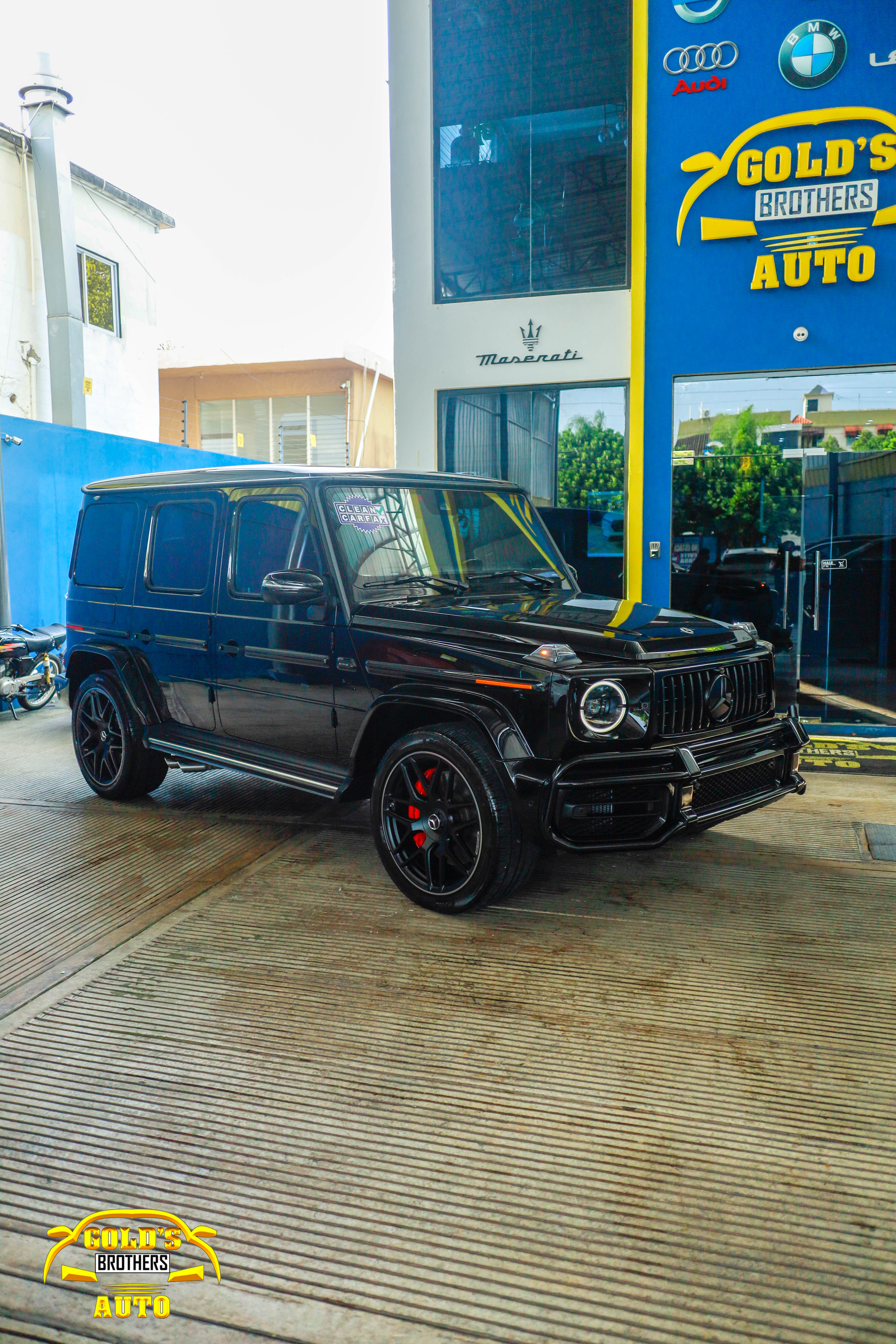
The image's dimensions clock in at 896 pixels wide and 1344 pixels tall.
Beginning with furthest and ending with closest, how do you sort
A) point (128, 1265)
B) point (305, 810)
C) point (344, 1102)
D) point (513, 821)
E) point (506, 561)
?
1. point (305, 810)
2. point (506, 561)
3. point (513, 821)
4. point (344, 1102)
5. point (128, 1265)

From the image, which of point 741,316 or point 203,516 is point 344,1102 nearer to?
point 203,516

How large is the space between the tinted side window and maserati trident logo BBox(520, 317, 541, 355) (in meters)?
5.10

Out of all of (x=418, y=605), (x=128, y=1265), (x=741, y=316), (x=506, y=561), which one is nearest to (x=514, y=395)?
(x=741, y=316)

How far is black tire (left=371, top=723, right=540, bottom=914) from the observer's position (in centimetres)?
422

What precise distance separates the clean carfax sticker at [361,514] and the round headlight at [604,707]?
5.06 ft

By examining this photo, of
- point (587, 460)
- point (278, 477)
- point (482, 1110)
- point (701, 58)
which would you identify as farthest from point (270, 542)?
point (701, 58)

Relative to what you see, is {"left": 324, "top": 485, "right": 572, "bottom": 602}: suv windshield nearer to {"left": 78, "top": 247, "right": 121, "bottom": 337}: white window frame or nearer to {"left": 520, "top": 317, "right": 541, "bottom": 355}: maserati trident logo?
{"left": 520, "top": 317, "right": 541, "bottom": 355}: maserati trident logo

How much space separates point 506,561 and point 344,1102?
10.3 ft

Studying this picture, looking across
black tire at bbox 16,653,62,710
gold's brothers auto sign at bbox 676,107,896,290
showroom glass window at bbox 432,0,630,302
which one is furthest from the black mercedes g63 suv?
showroom glass window at bbox 432,0,630,302

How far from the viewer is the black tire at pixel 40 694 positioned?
9531 mm

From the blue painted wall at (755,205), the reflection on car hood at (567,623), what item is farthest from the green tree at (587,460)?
the reflection on car hood at (567,623)

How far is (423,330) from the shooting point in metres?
9.95

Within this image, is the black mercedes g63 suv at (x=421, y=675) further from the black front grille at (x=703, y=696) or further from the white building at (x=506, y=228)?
the white building at (x=506, y=228)

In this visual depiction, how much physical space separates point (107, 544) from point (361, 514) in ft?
7.30
